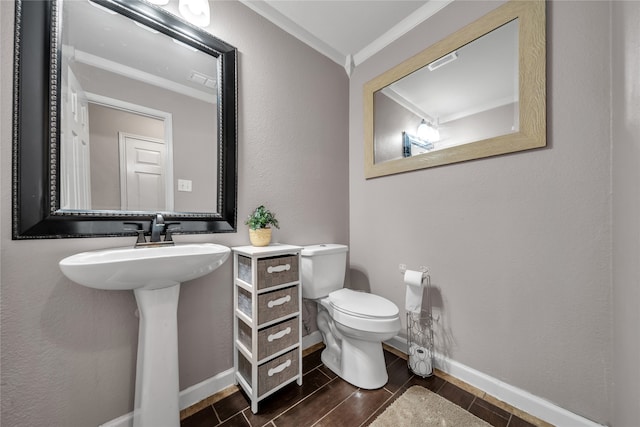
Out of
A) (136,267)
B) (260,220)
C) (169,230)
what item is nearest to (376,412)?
(260,220)

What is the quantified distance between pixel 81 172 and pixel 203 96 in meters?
0.71

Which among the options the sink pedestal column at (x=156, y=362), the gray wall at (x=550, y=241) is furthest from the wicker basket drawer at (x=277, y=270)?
the gray wall at (x=550, y=241)

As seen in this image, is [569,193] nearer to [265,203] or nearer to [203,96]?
[265,203]

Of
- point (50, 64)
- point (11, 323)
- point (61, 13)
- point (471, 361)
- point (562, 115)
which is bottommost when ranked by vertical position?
point (471, 361)

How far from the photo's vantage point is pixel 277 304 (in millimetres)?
1300

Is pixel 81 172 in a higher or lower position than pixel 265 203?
higher

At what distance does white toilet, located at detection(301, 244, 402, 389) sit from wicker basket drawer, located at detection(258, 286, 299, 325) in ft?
0.70

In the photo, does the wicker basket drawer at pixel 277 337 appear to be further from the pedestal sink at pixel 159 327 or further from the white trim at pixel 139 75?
the white trim at pixel 139 75

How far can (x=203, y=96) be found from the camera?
4.46 feet

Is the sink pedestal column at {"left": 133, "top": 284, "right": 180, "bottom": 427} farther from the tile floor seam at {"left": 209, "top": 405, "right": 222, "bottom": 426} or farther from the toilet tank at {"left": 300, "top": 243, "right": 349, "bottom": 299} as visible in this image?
the toilet tank at {"left": 300, "top": 243, "right": 349, "bottom": 299}

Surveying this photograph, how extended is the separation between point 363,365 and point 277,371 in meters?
0.50

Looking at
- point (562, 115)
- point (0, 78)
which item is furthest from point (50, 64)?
point (562, 115)

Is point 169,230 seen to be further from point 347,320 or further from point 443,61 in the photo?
point 443,61

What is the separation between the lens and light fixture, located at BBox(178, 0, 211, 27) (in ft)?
3.86
